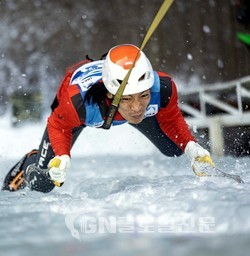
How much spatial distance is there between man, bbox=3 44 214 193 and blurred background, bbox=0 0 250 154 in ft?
20.6

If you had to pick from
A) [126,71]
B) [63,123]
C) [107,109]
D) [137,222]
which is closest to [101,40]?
[63,123]

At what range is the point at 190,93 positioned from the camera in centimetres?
886

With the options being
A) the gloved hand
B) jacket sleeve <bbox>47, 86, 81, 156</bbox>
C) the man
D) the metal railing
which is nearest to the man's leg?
the man

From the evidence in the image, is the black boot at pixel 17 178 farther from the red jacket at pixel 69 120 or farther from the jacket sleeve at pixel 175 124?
the jacket sleeve at pixel 175 124

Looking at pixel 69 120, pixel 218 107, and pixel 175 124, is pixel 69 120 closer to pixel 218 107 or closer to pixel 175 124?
pixel 175 124

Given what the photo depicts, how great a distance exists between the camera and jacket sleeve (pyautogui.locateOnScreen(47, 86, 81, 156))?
329 centimetres

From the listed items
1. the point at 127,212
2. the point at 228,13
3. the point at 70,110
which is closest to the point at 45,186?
the point at 70,110

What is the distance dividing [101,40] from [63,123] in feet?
31.4

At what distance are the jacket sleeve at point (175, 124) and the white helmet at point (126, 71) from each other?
41 centimetres

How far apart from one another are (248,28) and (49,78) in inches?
198

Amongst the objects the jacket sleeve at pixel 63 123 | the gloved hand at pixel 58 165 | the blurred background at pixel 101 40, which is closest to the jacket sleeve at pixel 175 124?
the jacket sleeve at pixel 63 123

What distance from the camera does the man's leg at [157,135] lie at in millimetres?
3768

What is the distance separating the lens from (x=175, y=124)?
370cm

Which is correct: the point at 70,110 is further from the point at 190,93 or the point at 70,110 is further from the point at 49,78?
the point at 49,78
